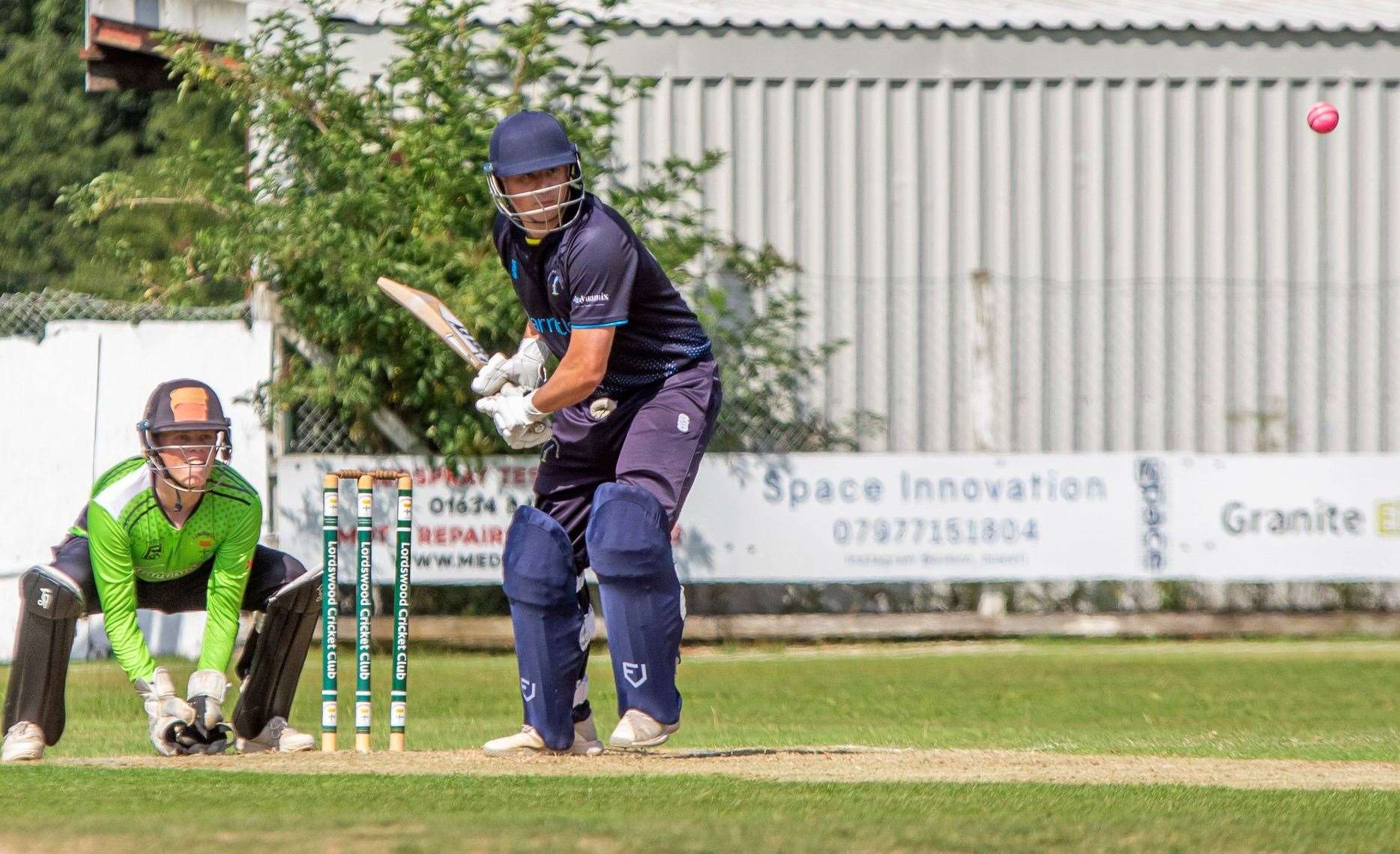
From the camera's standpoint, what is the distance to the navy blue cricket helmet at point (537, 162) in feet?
19.6

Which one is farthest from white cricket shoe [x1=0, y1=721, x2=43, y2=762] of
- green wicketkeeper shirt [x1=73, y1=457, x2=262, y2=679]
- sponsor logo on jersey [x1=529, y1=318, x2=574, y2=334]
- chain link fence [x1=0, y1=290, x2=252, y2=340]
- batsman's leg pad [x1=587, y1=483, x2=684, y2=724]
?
chain link fence [x1=0, y1=290, x2=252, y2=340]

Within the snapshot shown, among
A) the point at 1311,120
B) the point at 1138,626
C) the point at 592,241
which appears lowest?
the point at 1138,626

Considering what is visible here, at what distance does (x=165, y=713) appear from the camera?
20.9 feet

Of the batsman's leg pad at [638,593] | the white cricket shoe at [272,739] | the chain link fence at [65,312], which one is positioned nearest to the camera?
the batsman's leg pad at [638,593]

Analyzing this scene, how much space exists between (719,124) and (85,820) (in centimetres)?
1026

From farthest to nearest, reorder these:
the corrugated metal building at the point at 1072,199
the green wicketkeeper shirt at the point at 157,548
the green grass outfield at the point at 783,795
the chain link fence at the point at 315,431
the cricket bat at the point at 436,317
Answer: the corrugated metal building at the point at 1072,199, the chain link fence at the point at 315,431, the cricket bat at the point at 436,317, the green wicketkeeper shirt at the point at 157,548, the green grass outfield at the point at 783,795

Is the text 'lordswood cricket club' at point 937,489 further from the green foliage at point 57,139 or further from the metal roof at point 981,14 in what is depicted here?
the green foliage at point 57,139

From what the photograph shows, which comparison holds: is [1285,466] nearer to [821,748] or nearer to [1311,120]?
[1311,120]

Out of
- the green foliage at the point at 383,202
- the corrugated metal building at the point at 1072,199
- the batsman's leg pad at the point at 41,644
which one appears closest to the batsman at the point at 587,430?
the batsman's leg pad at the point at 41,644

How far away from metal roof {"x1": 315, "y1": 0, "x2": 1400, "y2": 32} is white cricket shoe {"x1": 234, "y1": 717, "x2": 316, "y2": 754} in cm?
774

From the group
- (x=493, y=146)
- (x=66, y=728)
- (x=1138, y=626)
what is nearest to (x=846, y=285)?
(x=1138, y=626)

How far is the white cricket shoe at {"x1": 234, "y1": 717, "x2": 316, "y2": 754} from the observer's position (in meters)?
6.79

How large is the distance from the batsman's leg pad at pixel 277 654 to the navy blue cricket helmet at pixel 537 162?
5.46 feet

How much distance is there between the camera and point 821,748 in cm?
715
